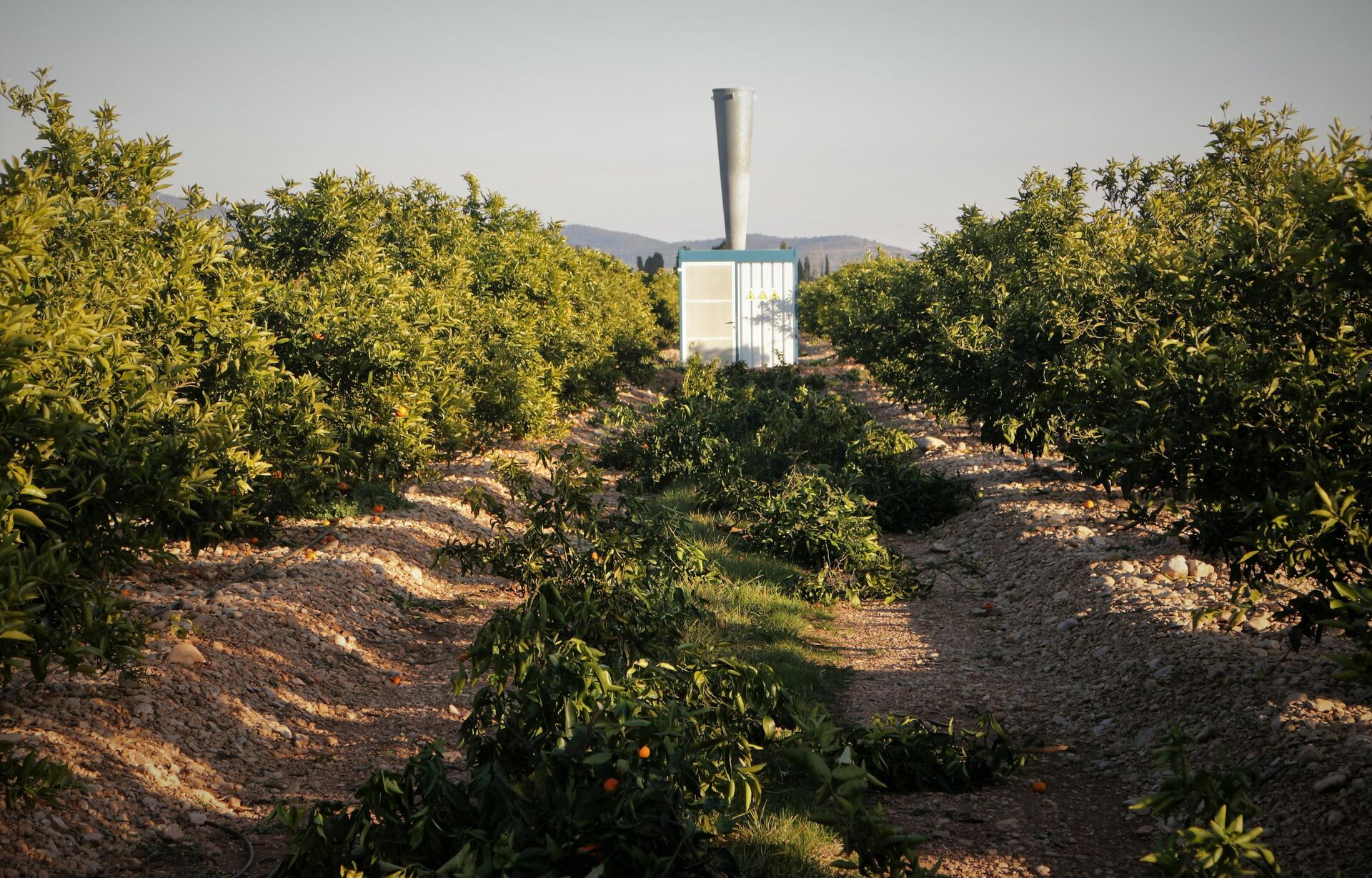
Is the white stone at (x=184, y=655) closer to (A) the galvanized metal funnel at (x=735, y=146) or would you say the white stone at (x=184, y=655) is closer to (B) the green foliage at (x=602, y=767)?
(B) the green foliage at (x=602, y=767)

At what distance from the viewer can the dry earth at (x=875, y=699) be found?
12.4 ft

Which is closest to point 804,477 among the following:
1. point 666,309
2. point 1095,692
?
point 1095,692

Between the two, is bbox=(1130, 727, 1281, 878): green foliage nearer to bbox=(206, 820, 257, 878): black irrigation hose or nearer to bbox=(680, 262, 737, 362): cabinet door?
bbox=(206, 820, 257, 878): black irrigation hose

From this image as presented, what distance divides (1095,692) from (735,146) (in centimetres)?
5197

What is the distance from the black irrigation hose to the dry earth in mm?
14

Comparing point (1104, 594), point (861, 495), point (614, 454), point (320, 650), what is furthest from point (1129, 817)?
point (614, 454)

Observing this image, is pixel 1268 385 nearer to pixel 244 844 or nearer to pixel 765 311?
pixel 244 844

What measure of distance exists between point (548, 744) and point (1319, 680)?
13.2 ft

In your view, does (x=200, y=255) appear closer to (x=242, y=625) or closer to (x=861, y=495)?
(x=242, y=625)

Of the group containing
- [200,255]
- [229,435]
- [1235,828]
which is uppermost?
[200,255]

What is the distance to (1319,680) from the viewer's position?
4.72 metres

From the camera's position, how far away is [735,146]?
5412cm

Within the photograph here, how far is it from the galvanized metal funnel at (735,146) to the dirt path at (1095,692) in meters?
46.4

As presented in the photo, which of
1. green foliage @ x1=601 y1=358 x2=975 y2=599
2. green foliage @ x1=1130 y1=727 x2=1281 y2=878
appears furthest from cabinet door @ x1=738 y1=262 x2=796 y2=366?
green foliage @ x1=1130 y1=727 x2=1281 y2=878
